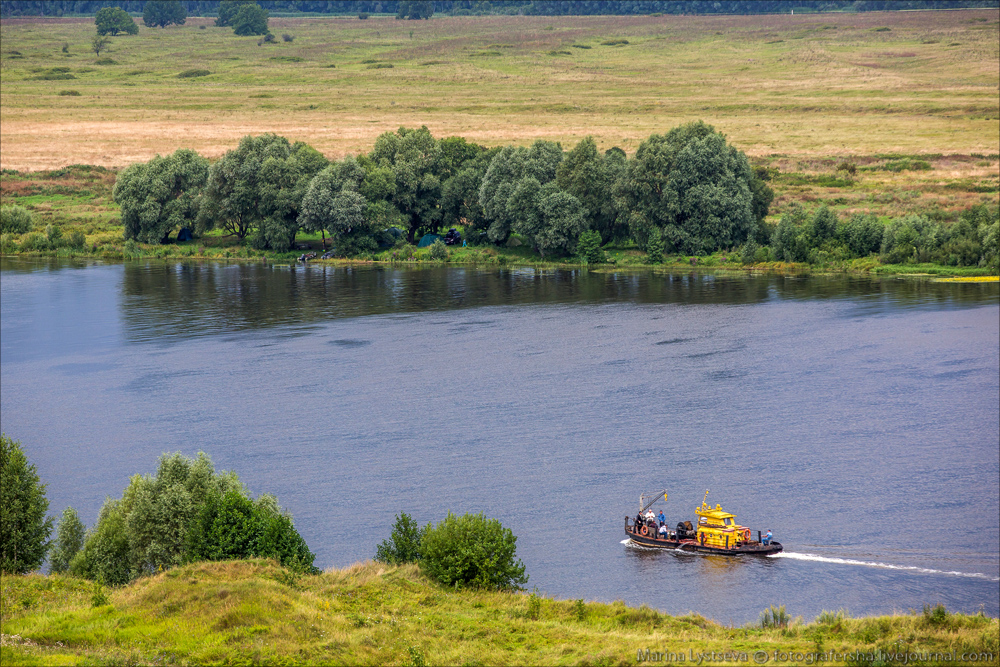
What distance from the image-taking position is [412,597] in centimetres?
3102

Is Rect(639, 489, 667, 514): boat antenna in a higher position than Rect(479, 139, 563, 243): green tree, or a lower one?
lower

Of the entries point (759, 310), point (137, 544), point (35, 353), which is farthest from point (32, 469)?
point (759, 310)

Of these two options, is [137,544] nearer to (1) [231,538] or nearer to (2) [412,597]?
(1) [231,538]

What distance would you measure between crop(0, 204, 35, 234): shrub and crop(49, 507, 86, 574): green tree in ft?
243

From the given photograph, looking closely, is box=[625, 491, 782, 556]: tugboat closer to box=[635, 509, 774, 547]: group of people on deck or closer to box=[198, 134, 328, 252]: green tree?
box=[635, 509, 774, 547]: group of people on deck

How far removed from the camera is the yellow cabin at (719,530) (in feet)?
125

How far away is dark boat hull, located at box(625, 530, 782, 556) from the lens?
1484 inches

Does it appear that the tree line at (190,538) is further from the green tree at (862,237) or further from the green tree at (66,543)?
the green tree at (862,237)

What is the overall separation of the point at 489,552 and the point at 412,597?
10.2ft

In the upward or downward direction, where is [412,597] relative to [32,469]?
downward

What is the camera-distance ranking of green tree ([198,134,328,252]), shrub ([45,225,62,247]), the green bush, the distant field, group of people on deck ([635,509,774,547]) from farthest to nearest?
the distant field < shrub ([45,225,62,247]) < green tree ([198,134,328,252]) < group of people on deck ([635,509,774,547]) < the green bush

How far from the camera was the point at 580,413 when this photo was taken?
173 feet

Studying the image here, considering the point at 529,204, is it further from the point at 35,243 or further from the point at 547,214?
the point at 35,243

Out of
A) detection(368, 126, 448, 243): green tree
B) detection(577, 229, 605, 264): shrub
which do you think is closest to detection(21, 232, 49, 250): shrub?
detection(368, 126, 448, 243): green tree
